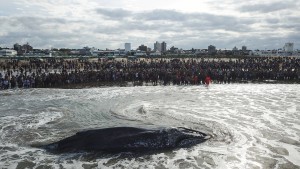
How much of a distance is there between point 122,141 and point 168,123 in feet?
15.9

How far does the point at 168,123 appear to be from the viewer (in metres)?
16.9

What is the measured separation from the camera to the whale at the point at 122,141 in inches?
490

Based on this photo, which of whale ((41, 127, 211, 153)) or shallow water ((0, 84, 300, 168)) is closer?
shallow water ((0, 84, 300, 168))

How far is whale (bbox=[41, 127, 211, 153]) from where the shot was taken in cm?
1245

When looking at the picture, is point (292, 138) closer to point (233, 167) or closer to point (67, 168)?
point (233, 167)

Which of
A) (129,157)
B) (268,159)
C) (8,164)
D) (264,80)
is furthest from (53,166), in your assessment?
(264,80)

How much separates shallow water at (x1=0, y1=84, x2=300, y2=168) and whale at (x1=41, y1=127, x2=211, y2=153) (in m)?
0.49

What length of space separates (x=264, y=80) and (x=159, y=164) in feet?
115

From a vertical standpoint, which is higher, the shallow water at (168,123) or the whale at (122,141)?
the whale at (122,141)

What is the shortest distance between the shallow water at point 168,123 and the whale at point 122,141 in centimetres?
49

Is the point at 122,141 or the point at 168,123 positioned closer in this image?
the point at 122,141

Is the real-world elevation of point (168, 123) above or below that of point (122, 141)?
below

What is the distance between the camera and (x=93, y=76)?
130 ft

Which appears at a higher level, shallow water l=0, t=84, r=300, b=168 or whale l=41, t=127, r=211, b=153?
whale l=41, t=127, r=211, b=153
